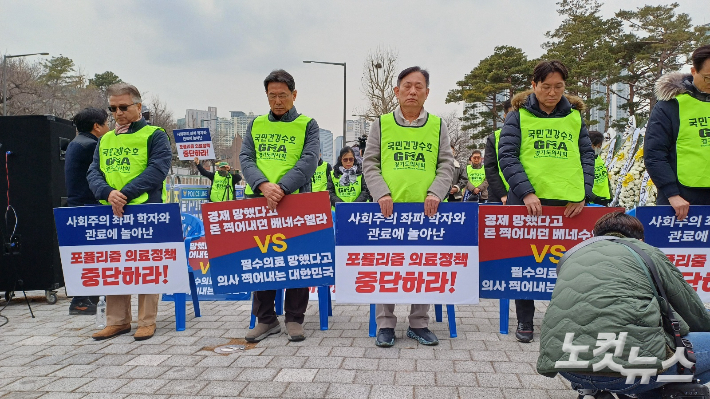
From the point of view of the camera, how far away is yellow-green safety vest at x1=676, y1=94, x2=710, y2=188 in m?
3.64

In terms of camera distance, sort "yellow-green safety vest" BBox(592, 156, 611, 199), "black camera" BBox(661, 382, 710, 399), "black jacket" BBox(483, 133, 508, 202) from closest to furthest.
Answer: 1. "black camera" BBox(661, 382, 710, 399)
2. "black jacket" BBox(483, 133, 508, 202)
3. "yellow-green safety vest" BBox(592, 156, 611, 199)

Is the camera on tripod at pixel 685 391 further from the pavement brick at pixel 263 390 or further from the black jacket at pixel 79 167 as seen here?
the black jacket at pixel 79 167

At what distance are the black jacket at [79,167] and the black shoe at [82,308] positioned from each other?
1067mm

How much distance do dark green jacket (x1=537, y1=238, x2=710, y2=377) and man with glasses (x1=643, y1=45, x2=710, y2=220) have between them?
1.87m

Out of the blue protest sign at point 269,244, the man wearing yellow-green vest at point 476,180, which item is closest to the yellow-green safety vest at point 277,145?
the blue protest sign at point 269,244

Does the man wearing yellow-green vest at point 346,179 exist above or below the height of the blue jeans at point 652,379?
above

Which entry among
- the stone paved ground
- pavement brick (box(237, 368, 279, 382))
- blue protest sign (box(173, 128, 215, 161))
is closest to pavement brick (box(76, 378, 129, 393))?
the stone paved ground

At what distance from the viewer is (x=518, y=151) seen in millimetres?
4051

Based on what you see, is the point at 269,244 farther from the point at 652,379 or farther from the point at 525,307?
the point at 652,379

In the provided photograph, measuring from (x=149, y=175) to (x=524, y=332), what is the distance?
3402 millimetres

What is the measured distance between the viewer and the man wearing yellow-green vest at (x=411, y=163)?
4.07 metres

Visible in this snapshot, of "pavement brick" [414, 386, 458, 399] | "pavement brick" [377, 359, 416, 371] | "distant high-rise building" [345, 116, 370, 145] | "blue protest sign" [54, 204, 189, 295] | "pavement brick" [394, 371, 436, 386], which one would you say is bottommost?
"pavement brick" [377, 359, 416, 371]

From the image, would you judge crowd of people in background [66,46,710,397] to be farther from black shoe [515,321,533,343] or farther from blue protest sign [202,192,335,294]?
blue protest sign [202,192,335,294]

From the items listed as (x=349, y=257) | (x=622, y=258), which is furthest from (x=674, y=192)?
(x=349, y=257)
